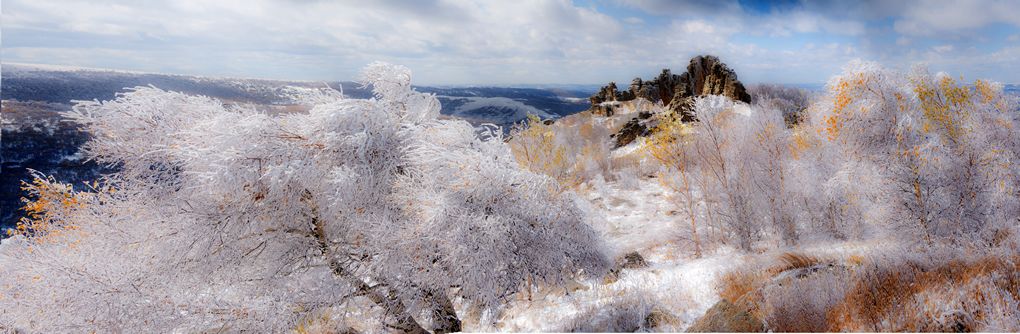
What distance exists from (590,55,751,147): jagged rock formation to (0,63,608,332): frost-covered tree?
2811cm

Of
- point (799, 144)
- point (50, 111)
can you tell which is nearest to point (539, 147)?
point (799, 144)

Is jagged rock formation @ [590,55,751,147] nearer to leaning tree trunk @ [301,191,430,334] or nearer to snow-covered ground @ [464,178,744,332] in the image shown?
snow-covered ground @ [464,178,744,332]

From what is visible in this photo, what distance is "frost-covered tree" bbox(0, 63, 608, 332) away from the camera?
403cm

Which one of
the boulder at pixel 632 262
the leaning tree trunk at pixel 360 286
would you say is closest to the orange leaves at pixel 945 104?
the boulder at pixel 632 262

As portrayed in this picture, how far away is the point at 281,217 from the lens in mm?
4383

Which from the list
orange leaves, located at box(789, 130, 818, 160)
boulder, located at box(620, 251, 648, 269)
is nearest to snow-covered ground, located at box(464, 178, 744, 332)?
boulder, located at box(620, 251, 648, 269)

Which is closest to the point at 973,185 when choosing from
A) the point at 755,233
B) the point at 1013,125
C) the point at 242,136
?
the point at 1013,125

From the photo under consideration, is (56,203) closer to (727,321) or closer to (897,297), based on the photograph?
(727,321)

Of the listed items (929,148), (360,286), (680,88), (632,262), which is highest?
(680,88)

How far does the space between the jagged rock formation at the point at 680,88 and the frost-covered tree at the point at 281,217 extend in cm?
2811

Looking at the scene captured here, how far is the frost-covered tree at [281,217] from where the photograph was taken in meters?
4.03

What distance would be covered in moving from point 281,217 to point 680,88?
37745 mm

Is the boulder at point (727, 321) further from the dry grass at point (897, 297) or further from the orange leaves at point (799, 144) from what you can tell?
the orange leaves at point (799, 144)

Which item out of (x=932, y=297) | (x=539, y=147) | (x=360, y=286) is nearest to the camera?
(x=932, y=297)
